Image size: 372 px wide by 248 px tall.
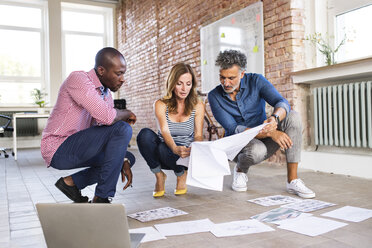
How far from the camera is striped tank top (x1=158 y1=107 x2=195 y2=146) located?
2252mm

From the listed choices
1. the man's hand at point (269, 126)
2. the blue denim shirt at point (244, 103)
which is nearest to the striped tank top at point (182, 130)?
the blue denim shirt at point (244, 103)

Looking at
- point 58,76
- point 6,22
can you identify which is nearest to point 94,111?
point 58,76

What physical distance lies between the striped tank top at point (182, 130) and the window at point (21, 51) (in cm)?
635

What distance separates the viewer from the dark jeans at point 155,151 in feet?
7.30

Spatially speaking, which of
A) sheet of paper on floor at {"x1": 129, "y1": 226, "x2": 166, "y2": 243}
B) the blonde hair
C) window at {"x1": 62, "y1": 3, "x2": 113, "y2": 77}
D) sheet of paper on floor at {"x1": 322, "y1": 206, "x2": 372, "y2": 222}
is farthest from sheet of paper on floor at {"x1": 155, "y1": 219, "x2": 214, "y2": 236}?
window at {"x1": 62, "y1": 3, "x2": 113, "y2": 77}

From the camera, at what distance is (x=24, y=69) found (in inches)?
299

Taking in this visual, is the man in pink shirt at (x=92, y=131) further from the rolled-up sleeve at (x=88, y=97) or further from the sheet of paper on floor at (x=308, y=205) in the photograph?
the sheet of paper on floor at (x=308, y=205)

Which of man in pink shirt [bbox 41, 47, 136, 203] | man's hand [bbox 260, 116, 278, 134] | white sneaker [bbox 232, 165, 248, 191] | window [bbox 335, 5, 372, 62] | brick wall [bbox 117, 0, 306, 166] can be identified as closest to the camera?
man in pink shirt [bbox 41, 47, 136, 203]

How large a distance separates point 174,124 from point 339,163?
1680mm

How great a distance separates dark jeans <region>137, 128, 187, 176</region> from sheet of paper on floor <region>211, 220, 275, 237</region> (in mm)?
761

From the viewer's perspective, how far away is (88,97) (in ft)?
5.43

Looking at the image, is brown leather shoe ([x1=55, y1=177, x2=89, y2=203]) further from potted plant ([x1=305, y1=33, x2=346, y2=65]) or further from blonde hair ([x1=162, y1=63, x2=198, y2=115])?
potted plant ([x1=305, y1=33, x2=346, y2=65])

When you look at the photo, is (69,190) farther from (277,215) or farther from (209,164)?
(277,215)

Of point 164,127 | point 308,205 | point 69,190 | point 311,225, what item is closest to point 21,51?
point 164,127
